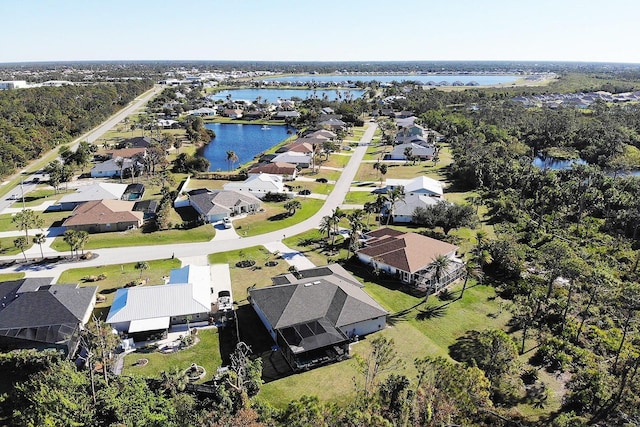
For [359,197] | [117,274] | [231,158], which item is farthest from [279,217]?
[231,158]

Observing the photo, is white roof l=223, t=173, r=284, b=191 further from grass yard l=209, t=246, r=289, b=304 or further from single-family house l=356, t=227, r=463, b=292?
single-family house l=356, t=227, r=463, b=292

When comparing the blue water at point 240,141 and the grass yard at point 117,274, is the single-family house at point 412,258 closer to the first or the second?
the grass yard at point 117,274

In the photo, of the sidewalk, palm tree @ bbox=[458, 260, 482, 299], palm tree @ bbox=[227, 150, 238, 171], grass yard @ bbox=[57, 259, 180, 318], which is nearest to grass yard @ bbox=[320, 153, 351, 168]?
palm tree @ bbox=[227, 150, 238, 171]

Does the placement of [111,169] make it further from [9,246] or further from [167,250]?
[167,250]

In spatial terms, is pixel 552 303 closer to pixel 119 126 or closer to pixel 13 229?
pixel 13 229

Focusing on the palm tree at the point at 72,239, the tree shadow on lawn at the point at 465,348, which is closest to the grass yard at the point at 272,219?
the palm tree at the point at 72,239
